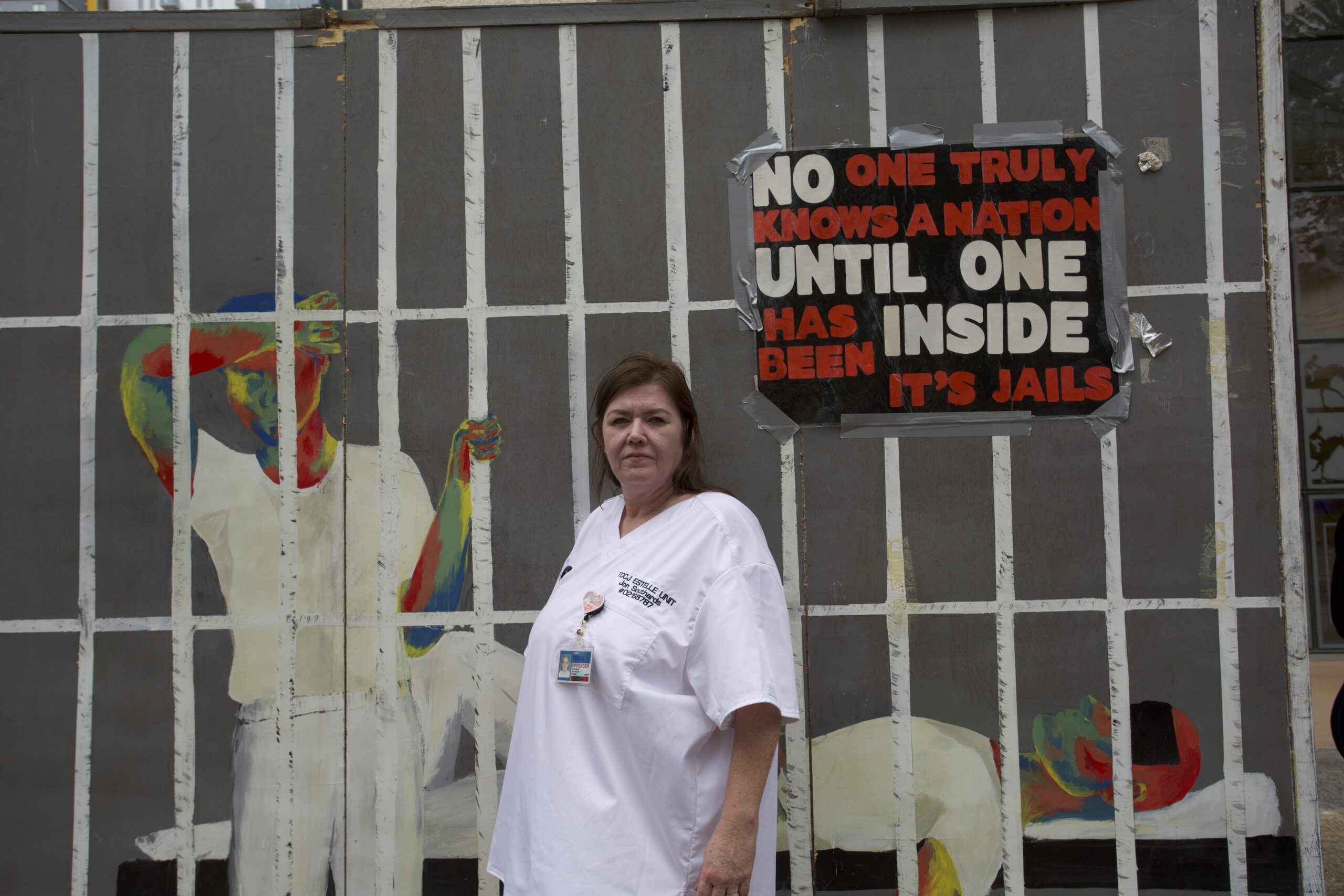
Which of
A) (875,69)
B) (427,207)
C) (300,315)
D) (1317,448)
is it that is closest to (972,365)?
(875,69)

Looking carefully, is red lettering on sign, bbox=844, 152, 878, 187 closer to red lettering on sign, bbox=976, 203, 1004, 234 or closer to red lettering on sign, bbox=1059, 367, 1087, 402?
red lettering on sign, bbox=976, 203, 1004, 234

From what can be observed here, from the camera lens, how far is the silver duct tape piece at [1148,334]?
8.56 feet

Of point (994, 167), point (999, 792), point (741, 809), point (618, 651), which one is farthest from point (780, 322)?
point (999, 792)

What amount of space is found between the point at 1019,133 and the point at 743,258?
0.93 meters

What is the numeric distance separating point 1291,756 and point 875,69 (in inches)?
95.2

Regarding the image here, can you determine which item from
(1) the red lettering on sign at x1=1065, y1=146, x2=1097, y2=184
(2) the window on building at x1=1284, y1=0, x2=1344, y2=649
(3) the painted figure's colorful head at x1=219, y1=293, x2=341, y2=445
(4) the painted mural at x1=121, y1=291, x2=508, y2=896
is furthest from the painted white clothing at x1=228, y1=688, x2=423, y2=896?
(2) the window on building at x1=1284, y1=0, x2=1344, y2=649

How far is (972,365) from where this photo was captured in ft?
8.62

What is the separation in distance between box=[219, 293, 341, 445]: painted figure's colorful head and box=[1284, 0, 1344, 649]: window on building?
224 inches

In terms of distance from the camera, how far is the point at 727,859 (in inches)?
68.2

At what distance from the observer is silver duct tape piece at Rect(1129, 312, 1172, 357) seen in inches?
103

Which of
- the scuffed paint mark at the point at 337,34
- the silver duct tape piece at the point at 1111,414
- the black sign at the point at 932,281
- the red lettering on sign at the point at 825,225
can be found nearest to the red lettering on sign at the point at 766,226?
the black sign at the point at 932,281

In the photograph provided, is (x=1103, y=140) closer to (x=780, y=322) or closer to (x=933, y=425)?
(x=933, y=425)

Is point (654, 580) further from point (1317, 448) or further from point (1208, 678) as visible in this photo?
point (1317, 448)

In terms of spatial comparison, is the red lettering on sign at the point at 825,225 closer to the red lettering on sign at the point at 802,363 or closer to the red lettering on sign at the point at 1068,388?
the red lettering on sign at the point at 802,363
